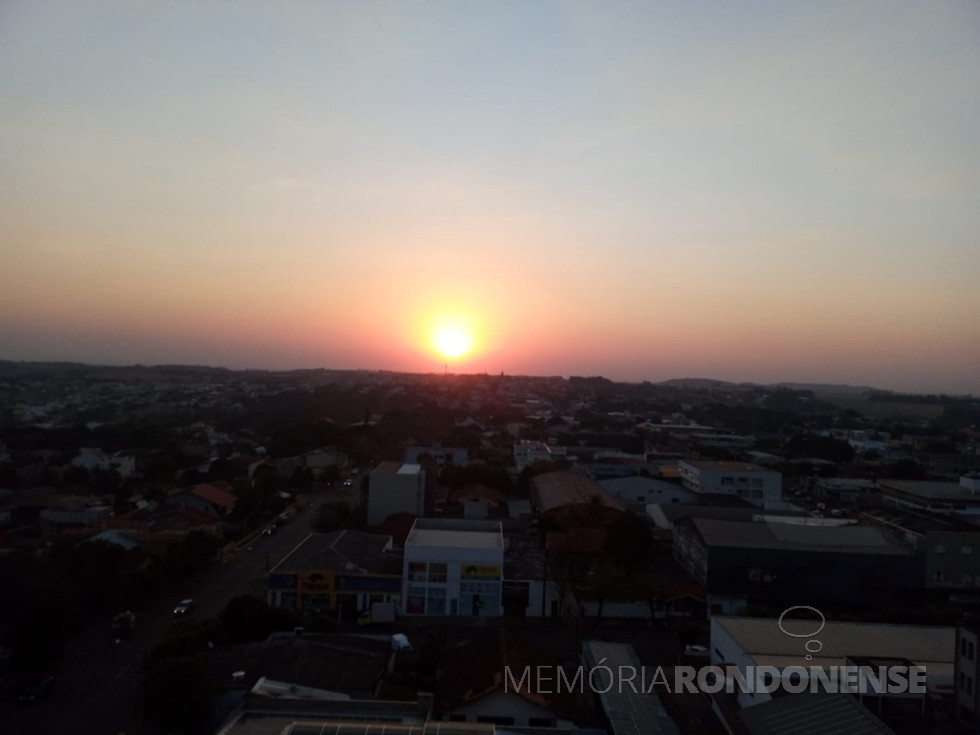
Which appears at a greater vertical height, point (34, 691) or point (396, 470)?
point (396, 470)

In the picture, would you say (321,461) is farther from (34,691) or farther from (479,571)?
(34,691)

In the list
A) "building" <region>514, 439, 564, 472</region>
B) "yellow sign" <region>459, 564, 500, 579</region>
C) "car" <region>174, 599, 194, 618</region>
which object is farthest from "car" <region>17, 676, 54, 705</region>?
"building" <region>514, 439, 564, 472</region>

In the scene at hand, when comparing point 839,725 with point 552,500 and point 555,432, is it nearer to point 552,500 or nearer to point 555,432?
point 552,500

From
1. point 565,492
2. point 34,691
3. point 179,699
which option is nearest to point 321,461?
point 565,492

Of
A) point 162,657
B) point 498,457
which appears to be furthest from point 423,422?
point 162,657

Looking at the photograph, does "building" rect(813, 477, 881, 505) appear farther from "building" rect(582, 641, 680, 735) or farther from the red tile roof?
the red tile roof
